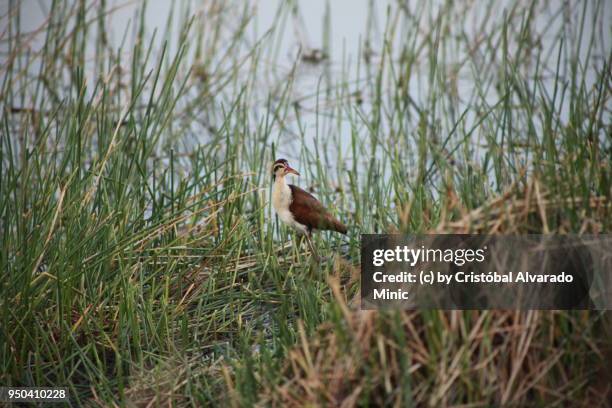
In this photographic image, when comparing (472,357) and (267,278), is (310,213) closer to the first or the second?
(267,278)

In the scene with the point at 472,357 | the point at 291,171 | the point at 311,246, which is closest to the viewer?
the point at 472,357

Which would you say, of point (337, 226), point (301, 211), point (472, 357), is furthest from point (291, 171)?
point (472, 357)

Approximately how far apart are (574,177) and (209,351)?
1516mm

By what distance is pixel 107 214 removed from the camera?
3.44m

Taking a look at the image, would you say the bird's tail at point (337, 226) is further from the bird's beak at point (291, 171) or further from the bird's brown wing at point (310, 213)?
the bird's beak at point (291, 171)

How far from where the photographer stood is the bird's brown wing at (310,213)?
387 centimetres

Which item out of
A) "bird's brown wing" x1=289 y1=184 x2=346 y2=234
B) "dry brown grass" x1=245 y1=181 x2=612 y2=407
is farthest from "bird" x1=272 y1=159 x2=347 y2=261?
"dry brown grass" x1=245 y1=181 x2=612 y2=407

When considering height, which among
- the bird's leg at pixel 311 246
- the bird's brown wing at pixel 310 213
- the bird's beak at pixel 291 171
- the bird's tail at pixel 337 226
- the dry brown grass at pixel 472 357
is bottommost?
the dry brown grass at pixel 472 357

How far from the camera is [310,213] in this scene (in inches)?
154

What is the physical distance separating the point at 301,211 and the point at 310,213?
41 mm

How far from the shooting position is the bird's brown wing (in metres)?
3.87

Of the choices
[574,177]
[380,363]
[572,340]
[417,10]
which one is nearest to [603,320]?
[572,340]

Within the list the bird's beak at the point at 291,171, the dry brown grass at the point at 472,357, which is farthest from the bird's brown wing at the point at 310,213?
the dry brown grass at the point at 472,357

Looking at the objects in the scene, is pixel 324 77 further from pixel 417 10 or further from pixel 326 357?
pixel 326 357
